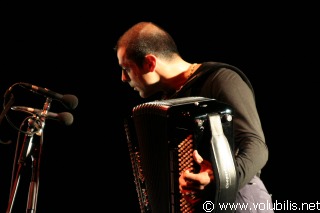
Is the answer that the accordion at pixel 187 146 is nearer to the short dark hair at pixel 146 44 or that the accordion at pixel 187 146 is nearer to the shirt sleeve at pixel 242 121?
the shirt sleeve at pixel 242 121

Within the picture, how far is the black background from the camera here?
11.3ft

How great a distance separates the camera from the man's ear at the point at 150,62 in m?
2.20

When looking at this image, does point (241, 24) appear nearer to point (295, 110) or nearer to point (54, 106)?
point (295, 110)

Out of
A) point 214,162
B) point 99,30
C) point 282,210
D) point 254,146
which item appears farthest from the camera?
point 99,30

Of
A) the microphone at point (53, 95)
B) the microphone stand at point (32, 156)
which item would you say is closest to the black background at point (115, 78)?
the microphone at point (53, 95)

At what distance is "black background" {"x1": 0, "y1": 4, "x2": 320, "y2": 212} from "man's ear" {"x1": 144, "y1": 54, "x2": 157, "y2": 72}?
1475mm

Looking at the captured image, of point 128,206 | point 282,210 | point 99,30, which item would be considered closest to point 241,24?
point 99,30

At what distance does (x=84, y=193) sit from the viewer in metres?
3.75

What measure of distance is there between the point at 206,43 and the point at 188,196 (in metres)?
2.19

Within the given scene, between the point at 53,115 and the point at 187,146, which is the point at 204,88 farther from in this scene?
the point at 53,115

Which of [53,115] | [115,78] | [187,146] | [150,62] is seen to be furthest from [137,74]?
[115,78]
